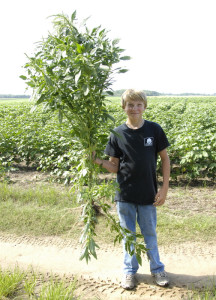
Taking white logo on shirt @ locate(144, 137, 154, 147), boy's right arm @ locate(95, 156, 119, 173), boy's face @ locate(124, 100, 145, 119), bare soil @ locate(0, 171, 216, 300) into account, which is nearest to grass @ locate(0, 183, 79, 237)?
bare soil @ locate(0, 171, 216, 300)

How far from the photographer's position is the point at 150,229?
2795 millimetres

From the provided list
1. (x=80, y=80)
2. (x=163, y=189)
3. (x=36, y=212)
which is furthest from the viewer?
(x=36, y=212)

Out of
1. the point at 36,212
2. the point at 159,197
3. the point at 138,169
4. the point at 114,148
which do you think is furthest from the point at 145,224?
the point at 36,212

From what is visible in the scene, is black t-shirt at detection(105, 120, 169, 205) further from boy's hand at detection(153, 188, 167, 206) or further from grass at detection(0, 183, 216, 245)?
grass at detection(0, 183, 216, 245)

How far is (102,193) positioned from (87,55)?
0.97 metres

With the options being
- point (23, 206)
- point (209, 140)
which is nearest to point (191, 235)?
point (23, 206)

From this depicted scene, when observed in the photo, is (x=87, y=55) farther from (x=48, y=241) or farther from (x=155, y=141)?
(x=48, y=241)

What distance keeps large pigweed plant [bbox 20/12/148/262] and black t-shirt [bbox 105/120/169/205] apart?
400 millimetres

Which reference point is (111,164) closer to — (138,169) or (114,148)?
(114,148)

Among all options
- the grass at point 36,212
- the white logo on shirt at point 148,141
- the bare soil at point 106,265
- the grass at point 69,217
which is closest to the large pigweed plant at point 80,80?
the white logo on shirt at point 148,141

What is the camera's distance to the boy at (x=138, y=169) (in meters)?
A: 2.67

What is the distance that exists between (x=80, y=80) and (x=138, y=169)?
38.1 inches

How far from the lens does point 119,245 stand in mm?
3715

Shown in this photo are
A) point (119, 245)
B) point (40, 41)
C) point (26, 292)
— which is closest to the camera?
point (40, 41)
